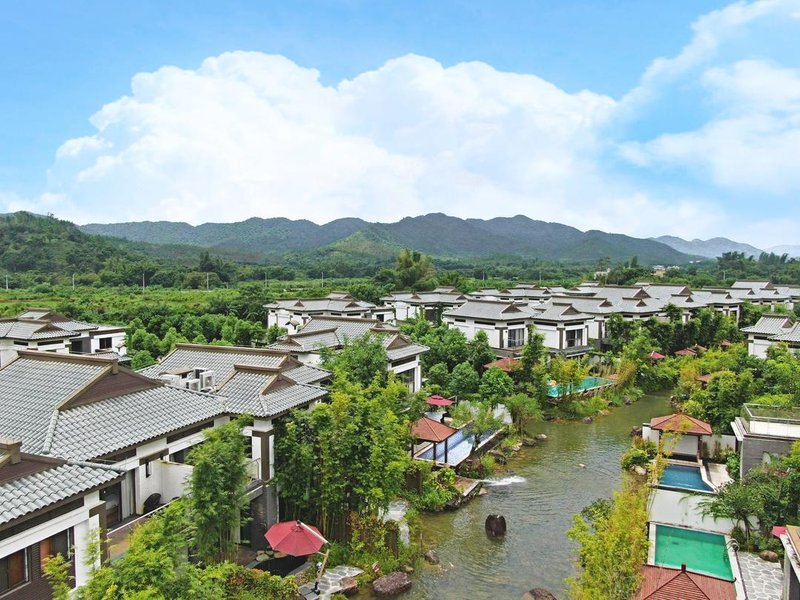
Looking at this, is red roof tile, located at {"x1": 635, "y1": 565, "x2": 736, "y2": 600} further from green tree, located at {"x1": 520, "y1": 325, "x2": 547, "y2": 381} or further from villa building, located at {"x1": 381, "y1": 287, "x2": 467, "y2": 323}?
villa building, located at {"x1": 381, "y1": 287, "x2": 467, "y2": 323}

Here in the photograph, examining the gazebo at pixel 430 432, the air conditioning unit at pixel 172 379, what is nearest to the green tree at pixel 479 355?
the gazebo at pixel 430 432

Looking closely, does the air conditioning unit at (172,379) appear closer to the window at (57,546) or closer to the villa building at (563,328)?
the window at (57,546)

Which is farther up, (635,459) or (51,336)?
(51,336)

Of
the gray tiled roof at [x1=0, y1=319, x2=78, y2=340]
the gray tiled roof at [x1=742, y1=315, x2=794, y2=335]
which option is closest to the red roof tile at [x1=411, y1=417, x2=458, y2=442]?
the gray tiled roof at [x1=742, y1=315, x2=794, y2=335]

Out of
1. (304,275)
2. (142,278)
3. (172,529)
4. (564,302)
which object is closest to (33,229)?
(142,278)

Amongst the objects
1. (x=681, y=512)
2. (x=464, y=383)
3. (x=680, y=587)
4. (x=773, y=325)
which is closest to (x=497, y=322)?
(x=464, y=383)

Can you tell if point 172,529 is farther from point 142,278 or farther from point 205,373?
point 142,278

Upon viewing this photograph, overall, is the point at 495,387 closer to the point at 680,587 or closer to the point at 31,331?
the point at 680,587
